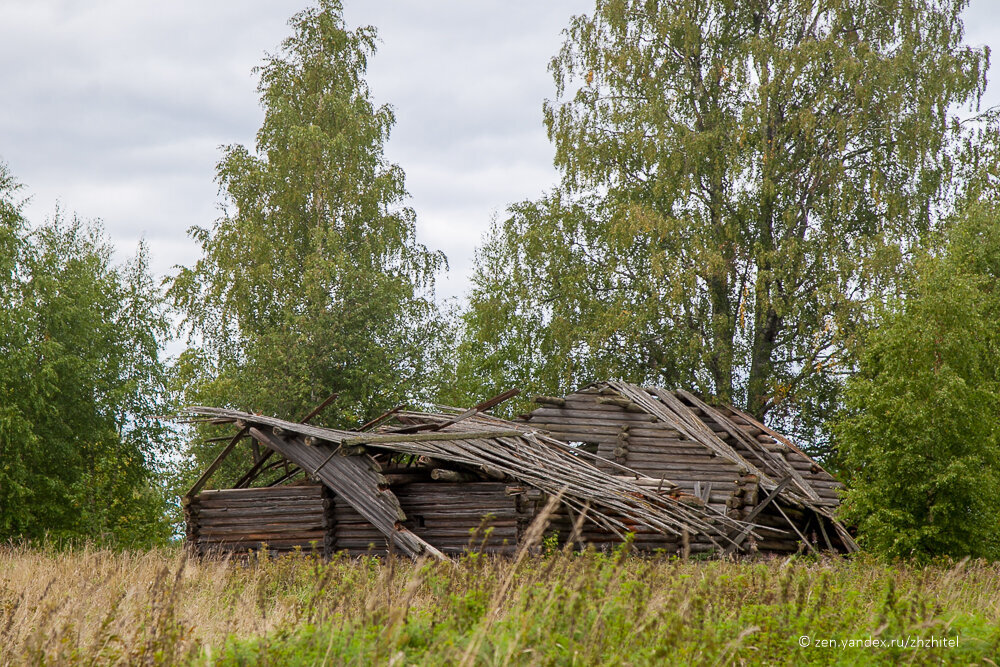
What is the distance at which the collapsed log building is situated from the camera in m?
13.1

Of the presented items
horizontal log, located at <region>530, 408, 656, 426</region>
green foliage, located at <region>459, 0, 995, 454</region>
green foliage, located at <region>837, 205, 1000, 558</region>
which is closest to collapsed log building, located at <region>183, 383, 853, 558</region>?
horizontal log, located at <region>530, 408, 656, 426</region>

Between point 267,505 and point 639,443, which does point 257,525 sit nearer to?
point 267,505

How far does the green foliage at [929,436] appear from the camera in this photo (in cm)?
1145

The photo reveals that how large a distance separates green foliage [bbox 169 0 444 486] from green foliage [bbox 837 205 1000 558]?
13.2 metres

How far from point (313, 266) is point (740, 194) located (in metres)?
10.9

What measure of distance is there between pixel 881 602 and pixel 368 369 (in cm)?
1777

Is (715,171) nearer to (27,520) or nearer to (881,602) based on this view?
(881,602)

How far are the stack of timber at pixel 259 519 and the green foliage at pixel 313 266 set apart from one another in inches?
244

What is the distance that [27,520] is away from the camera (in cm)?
2030

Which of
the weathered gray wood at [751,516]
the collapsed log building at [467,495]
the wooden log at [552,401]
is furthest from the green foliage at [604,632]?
the wooden log at [552,401]

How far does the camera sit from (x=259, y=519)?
50.6 feet

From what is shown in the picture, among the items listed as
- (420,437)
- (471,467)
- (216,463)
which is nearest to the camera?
(420,437)

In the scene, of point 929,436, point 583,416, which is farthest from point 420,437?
point 929,436

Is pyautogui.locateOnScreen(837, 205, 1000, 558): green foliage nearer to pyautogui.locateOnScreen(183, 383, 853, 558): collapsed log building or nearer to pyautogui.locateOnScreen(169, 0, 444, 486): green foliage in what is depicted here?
pyautogui.locateOnScreen(183, 383, 853, 558): collapsed log building
